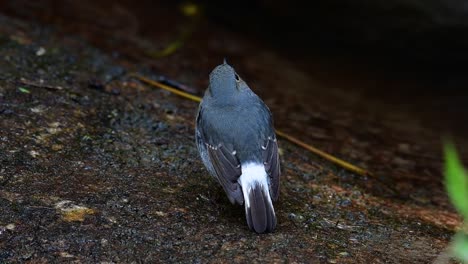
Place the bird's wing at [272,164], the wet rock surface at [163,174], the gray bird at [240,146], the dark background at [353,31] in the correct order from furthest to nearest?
the dark background at [353,31] → the bird's wing at [272,164] → the gray bird at [240,146] → the wet rock surface at [163,174]

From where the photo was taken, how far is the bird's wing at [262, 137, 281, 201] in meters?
3.95

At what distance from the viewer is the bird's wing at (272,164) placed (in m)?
3.95

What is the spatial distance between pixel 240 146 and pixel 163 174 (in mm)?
668

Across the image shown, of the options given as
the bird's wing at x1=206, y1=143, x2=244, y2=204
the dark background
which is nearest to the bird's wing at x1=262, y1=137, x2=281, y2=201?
the bird's wing at x1=206, y1=143, x2=244, y2=204

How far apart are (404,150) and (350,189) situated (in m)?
1.55

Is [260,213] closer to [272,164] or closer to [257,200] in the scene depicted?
[257,200]

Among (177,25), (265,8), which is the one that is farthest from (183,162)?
(265,8)

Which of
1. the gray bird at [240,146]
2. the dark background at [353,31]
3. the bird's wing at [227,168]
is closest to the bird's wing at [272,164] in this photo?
the gray bird at [240,146]

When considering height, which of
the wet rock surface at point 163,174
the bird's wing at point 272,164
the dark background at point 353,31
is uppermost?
the dark background at point 353,31

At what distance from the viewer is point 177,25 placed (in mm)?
8148

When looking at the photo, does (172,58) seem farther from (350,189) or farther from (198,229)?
(198,229)

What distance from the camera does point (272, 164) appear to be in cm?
413

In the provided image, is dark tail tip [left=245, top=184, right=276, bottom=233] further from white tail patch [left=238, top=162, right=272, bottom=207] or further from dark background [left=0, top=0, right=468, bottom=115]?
dark background [left=0, top=0, right=468, bottom=115]

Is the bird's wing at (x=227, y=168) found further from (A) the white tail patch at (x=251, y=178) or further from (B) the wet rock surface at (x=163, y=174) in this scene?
(B) the wet rock surface at (x=163, y=174)
